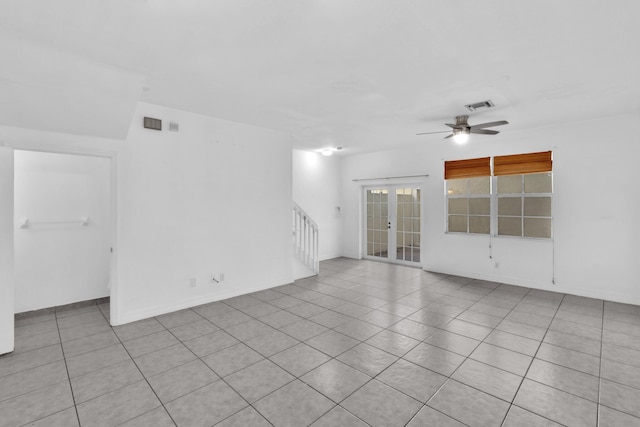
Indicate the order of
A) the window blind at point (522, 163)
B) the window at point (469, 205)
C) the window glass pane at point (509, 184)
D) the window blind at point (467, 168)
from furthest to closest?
1. the window at point (469, 205)
2. the window blind at point (467, 168)
3. the window glass pane at point (509, 184)
4. the window blind at point (522, 163)

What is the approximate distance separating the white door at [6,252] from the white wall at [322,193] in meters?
4.82

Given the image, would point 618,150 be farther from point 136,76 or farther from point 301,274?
point 136,76

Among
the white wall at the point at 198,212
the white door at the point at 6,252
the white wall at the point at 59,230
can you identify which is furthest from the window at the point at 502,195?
the white door at the point at 6,252

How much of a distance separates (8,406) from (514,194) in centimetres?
705

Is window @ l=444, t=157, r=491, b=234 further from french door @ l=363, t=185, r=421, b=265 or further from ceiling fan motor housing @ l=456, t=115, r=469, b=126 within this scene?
ceiling fan motor housing @ l=456, t=115, r=469, b=126

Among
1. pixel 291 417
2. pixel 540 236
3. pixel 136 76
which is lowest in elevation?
pixel 291 417

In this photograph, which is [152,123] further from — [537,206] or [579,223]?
[579,223]

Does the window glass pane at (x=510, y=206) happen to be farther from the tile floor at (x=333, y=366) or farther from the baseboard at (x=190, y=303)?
the baseboard at (x=190, y=303)

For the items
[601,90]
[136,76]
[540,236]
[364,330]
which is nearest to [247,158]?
[136,76]

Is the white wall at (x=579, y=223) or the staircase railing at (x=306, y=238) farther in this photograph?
the staircase railing at (x=306, y=238)

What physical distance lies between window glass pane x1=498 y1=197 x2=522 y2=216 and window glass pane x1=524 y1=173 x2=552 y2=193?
9.6 inches

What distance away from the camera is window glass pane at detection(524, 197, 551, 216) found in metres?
5.25

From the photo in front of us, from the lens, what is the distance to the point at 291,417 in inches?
83.6

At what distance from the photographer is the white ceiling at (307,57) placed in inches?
81.7
